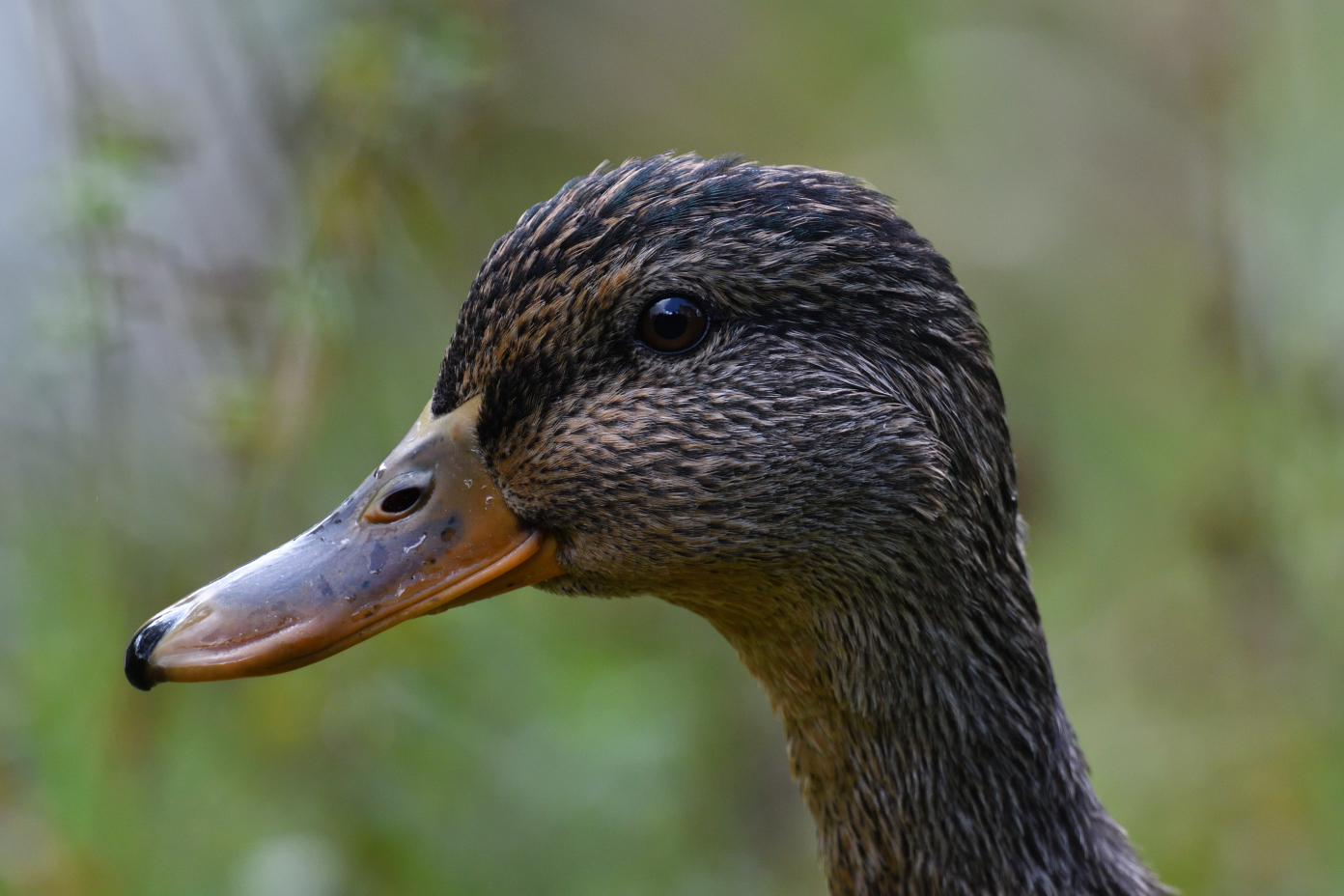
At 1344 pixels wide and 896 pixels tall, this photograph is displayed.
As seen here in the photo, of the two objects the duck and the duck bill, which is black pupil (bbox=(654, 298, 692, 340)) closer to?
the duck

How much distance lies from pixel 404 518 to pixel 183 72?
3272mm

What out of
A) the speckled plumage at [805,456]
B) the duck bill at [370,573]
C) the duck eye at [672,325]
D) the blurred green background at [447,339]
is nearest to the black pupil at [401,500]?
the duck bill at [370,573]

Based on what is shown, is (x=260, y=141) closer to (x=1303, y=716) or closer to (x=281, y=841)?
(x=281, y=841)

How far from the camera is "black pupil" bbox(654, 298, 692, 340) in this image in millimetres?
1813

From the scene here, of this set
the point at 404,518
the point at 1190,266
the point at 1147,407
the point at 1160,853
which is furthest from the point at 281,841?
the point at 1190,266

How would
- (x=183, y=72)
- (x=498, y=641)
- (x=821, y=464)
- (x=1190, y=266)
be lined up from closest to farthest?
1. (x=821, y=464)
2. (x=498, y=641)
3. (x=183, y=72)
4. (x=1190, y=266)

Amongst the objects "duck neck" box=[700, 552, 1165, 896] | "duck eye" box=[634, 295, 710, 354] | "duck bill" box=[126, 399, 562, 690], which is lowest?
"duck bill" box=[126, 399, 562, 690]

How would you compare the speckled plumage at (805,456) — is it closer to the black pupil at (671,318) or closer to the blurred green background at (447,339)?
the black pupil at (671,318)

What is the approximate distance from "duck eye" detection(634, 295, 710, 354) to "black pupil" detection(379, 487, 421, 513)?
1.27 ft

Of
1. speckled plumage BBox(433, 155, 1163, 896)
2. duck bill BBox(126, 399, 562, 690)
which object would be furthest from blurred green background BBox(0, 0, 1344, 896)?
speckled plumage BBox(433, 155, 1163, 896)

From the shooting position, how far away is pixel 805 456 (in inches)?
71.4

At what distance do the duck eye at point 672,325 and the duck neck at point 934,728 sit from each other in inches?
14.6

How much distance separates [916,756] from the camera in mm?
1940

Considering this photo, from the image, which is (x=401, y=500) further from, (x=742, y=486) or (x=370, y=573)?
(x=742, y=486)
